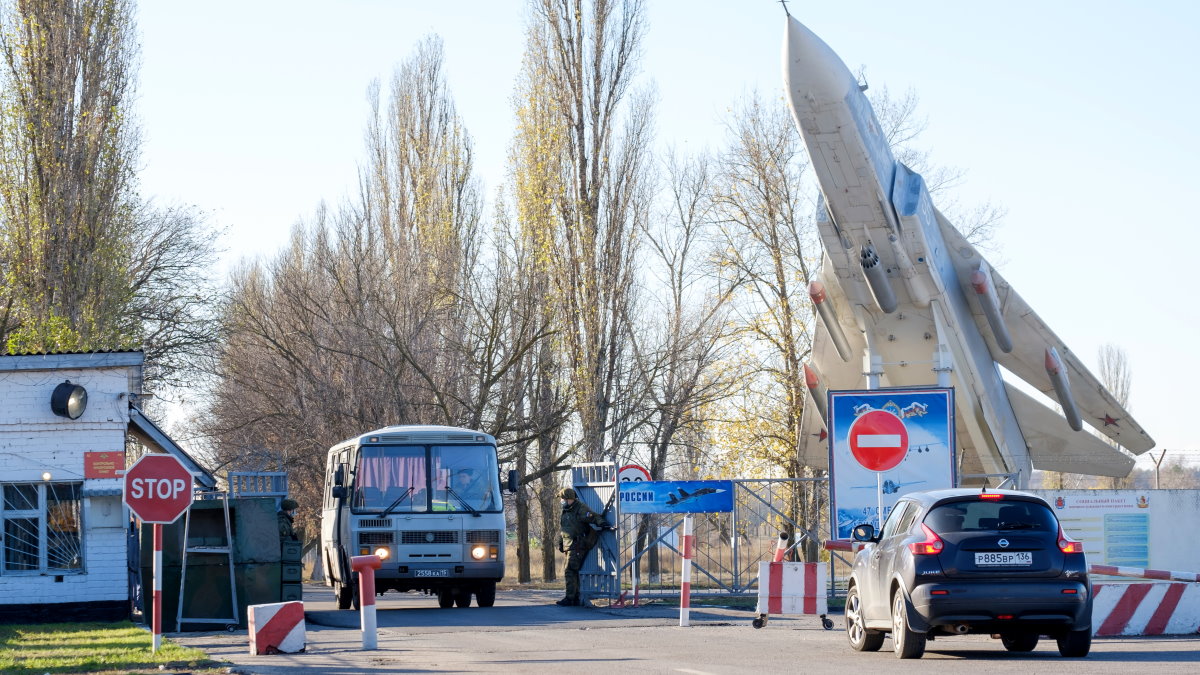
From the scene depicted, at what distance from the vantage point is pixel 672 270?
48.4 metres

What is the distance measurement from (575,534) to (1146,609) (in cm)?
925

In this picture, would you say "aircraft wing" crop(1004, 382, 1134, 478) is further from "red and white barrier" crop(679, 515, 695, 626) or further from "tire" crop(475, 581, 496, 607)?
"red and white barrier" crop(679, 515, 695, 626)

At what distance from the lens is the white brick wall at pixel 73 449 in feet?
69.1

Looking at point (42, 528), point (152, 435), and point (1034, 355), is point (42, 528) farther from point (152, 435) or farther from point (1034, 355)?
point (1034, 355)

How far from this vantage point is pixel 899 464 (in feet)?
67.6

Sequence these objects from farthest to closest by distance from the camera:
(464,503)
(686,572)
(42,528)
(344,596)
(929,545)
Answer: (344,596)
(464,503)
(42,528)
(686,572)
(929,545)

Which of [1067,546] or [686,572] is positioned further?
[686,572]

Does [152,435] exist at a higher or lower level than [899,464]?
higher

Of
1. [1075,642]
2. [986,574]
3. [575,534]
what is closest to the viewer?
[986,574]

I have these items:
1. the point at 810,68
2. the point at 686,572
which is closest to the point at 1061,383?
the point at 810,68

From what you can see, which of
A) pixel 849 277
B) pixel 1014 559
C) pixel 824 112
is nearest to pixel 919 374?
pixel 849 277

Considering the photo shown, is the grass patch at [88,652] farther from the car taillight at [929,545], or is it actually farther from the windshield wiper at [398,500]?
the car taillight at [929,545]

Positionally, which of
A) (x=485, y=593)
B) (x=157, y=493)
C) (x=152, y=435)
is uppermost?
(x=152, y=435)

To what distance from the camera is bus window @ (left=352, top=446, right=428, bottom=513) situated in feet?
72.4
